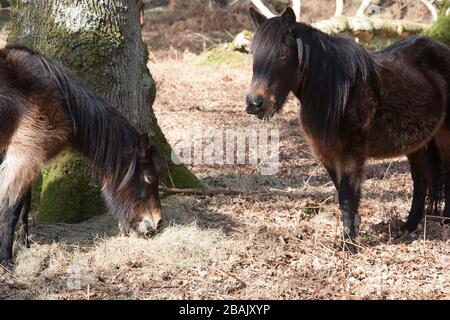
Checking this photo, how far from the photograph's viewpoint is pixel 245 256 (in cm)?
597

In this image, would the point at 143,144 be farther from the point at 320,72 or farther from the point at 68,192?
the point at 320,72

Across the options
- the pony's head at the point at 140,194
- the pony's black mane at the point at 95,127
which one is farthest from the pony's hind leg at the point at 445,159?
the pony's black mane at the point at 95,127

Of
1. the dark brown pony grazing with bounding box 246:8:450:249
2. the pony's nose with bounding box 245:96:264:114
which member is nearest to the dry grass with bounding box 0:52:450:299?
the dark brown pony grazing with bounding box 246:8:450:249

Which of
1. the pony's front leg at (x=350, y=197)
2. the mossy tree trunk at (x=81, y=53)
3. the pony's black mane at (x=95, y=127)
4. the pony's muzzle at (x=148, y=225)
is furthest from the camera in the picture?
the mossy tree trunk at (x=81, y=53)

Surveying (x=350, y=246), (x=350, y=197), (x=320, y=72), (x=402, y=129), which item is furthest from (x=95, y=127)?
(x=402, y=129)

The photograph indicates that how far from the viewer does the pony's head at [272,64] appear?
5660mm

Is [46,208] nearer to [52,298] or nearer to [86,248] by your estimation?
[86,248]

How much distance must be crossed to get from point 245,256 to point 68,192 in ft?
7.05

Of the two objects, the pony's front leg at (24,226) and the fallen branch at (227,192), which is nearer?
the pony's front leg at (24,226)

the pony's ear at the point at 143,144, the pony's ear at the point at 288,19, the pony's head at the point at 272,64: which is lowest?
the pony's ear at the point at 143,144

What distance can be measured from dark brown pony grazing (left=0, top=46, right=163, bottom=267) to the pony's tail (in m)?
3.22

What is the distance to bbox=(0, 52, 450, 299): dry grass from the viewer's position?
530 centimetres

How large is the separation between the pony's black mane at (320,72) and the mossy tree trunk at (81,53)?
1.86m

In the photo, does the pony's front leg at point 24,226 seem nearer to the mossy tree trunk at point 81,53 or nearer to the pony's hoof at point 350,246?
the mossy tree trunk at point 81,53
